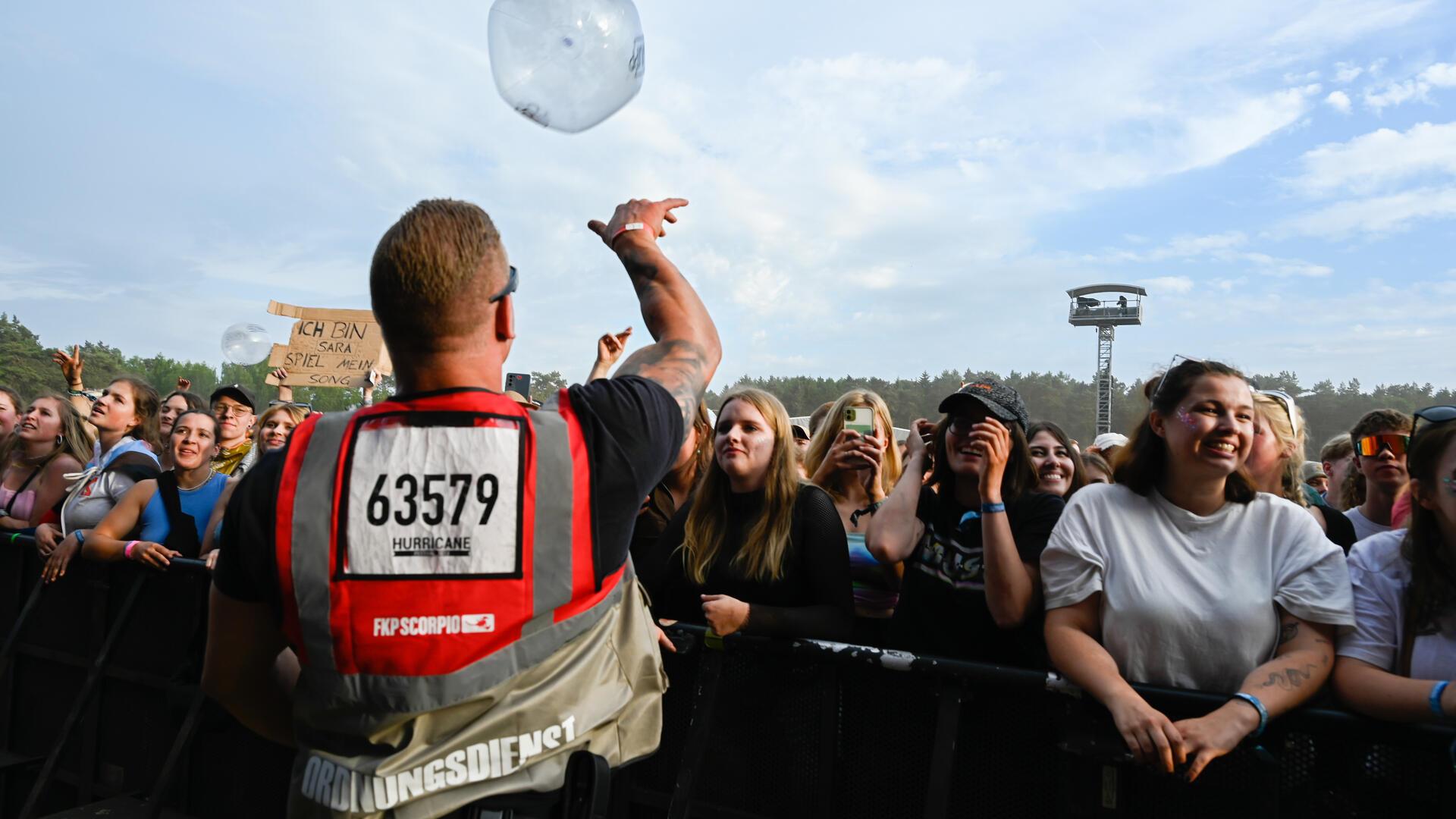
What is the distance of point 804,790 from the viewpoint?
282 centimetres

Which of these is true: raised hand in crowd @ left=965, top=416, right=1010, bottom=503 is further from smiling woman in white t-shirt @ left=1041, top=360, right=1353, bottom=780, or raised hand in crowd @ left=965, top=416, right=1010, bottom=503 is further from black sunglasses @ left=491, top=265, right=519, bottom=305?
black sunglasses @ left=491, top=265, right=519, bottom=305

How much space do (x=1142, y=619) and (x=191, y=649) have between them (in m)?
4.18

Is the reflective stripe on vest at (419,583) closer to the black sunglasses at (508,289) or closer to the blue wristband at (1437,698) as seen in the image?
the black sunglasses at (508,289)

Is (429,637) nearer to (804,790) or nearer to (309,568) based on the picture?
(309,568)

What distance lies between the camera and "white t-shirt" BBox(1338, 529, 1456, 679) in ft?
7.32

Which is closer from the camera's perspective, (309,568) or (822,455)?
(309,568)


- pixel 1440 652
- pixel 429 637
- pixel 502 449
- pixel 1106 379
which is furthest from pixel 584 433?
pixel 1106 379

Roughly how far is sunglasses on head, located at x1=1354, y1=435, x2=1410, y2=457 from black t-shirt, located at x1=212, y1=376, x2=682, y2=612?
12.1 ft

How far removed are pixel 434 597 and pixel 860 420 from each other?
8.67ft

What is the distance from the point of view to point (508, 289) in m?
1.76

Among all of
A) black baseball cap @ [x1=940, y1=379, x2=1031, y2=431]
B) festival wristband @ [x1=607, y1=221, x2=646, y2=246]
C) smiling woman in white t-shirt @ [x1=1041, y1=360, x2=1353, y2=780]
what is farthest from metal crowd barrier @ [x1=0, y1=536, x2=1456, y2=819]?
festival wristband @ [x1=607, y1=221, x2=646, y2=246]

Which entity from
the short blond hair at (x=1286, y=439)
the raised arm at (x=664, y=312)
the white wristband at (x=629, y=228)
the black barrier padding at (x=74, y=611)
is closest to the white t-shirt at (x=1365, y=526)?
the short blond hair at (x=1286, y=439)

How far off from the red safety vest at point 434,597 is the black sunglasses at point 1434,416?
2.34 metres

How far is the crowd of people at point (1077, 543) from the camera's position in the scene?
91.0 inches
